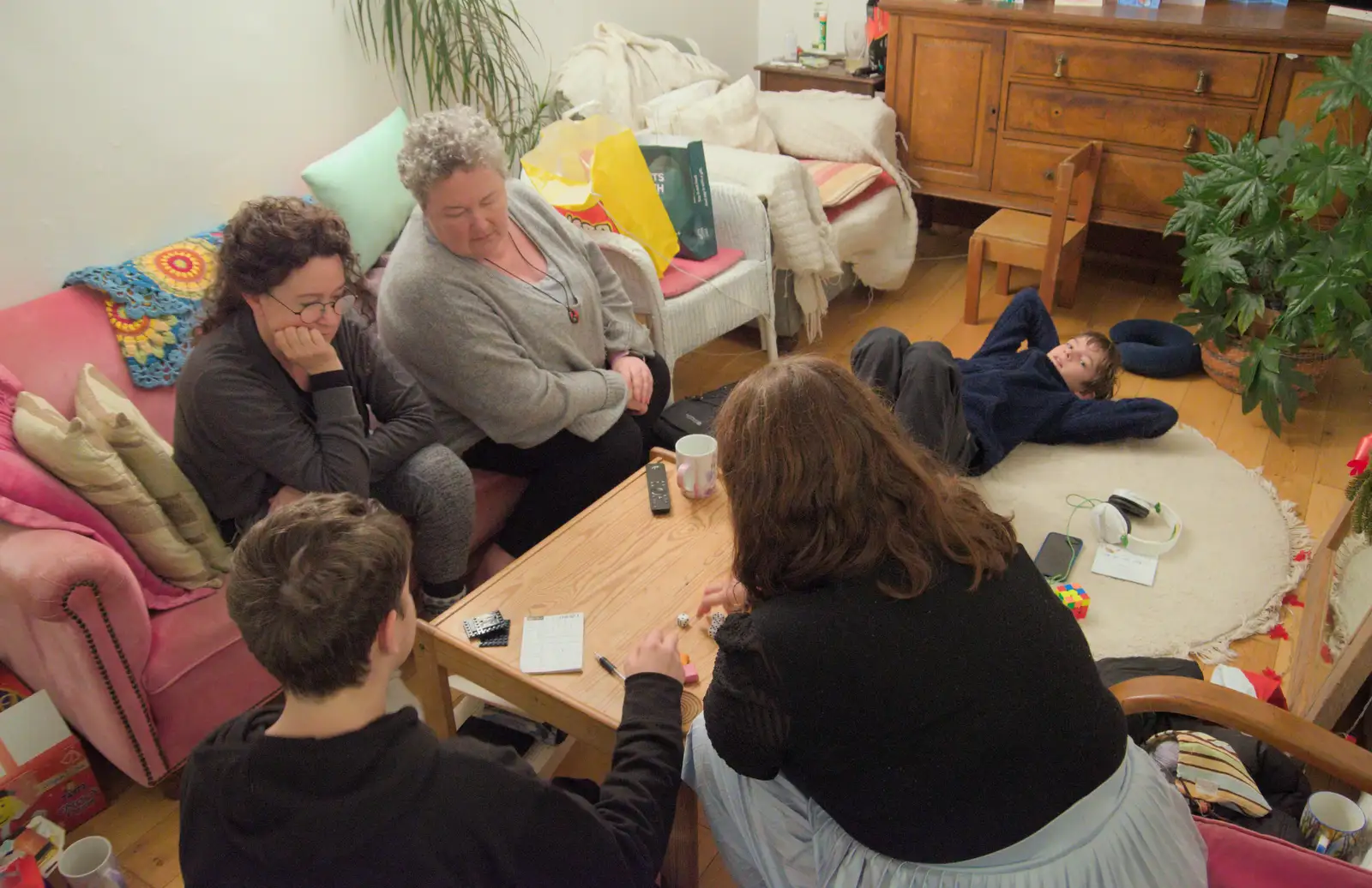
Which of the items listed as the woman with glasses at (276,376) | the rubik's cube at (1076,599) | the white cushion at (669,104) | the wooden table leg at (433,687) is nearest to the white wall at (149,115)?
the woman with glasses at (276,376)

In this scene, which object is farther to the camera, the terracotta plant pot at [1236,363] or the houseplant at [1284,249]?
the terracotta plant pot at [1236,363]

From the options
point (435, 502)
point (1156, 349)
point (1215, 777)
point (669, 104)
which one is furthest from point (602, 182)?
point (1215, 777)

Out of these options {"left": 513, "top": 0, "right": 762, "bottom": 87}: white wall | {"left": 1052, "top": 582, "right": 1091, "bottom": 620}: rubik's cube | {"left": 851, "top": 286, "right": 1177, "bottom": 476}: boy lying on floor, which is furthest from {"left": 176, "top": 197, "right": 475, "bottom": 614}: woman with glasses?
{"left": 513, "top": 0, "right": 762, "bottom": 87}: white wall

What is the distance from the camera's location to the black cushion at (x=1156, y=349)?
3.27 meters

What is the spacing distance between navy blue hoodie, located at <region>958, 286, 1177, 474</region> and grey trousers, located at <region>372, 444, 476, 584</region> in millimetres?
1340

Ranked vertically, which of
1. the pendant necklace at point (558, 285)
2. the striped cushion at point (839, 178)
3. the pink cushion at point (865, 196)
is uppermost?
the pendant necklace at point (558, 285)

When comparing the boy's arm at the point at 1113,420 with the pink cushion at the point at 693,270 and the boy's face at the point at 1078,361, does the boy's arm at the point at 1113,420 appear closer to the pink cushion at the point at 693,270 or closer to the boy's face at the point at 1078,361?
the boy's face at the point at 1078,361

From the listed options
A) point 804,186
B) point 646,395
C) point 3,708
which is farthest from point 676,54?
point 3,708

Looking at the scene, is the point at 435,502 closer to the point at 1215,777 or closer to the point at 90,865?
the point at 90,865

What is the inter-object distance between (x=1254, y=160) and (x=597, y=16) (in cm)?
225

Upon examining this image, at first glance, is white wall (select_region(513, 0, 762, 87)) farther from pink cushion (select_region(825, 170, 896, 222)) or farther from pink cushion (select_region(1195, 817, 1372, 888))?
pink cushion (select_region(1195, 817, 1372, 888))

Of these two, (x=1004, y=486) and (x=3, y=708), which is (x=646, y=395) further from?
(x=3, y=708)

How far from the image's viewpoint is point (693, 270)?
3.04 metres

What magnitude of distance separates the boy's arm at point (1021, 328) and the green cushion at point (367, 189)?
1.67 metres
